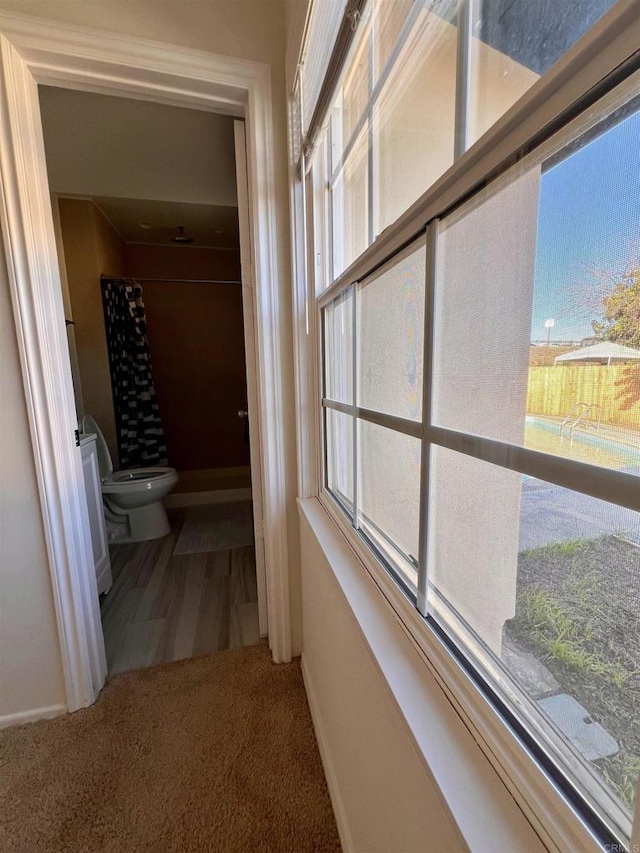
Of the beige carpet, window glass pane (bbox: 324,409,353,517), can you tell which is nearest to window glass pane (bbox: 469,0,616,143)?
window glass pane (bbox: 324,409,353,517)

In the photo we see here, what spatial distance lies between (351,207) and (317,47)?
1.21 ft

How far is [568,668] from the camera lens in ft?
1.19

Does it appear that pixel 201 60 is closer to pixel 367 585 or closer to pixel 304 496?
pixel 304 496

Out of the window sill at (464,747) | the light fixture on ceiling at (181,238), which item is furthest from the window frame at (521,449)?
the light fixture on ceiling at (181,238)

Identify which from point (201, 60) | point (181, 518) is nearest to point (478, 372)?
point (201, 60)

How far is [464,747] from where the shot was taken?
0.45 metres

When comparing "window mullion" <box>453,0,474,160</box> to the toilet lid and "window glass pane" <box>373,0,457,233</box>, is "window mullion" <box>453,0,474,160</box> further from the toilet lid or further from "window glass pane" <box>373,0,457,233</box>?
the toilet lid

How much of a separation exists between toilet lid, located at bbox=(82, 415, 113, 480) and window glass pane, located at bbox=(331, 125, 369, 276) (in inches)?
68.6

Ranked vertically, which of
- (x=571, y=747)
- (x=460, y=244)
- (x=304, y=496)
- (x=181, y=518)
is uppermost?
(x=460, y=244)

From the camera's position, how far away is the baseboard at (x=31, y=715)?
1301 mm

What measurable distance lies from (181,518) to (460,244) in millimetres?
3023

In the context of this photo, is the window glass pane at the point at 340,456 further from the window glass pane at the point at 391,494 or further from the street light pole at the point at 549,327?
the street light pole at the point at 549,327

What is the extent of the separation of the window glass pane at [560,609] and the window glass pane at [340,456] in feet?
1.71

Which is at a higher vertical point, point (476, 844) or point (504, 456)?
point (504, 456)
